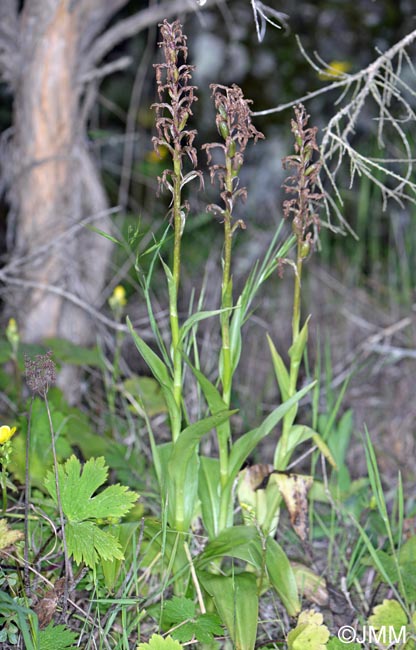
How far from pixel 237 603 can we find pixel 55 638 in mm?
280

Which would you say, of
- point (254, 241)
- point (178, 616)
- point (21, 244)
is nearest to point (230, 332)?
point (178, 616)

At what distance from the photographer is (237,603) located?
1.18 metres

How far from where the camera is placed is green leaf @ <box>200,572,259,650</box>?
1150mm

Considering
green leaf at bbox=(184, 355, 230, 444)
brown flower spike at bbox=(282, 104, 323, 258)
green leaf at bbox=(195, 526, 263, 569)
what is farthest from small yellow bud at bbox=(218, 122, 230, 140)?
green leaf at bbox=(195, 526, 263, 569)

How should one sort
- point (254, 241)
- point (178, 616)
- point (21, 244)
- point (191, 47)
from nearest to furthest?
1. point (178, 616)
2. point (21, 244)
3. point (254, 241)
4. point (191, 47)

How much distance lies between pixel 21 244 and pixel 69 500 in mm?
1275

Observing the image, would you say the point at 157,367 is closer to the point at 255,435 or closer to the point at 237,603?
the point at 255,435

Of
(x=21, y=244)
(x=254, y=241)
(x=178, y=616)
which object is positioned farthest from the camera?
(x=254, y=241)

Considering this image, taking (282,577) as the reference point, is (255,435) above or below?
above

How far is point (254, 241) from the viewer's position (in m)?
3.30

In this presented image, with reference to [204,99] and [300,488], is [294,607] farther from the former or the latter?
[204,99]

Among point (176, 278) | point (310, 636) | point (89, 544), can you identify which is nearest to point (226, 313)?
point (176, 278)

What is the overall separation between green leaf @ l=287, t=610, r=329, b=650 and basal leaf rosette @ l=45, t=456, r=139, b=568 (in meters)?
0.30

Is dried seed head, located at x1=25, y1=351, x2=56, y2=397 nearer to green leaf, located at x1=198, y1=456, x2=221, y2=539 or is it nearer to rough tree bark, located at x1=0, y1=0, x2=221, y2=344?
green leaf, located at x1=198, y1=456, x2=221, y2=539
